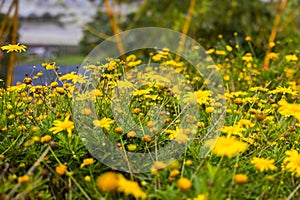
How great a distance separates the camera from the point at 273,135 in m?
1.80

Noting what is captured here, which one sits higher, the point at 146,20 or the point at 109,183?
the point at 146,20

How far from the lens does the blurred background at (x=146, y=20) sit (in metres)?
4.55

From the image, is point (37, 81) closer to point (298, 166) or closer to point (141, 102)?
point (141, 102)

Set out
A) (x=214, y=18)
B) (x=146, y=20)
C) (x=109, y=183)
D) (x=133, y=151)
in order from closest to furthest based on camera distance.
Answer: (x=109, y=183), (x=133, y=151), (x=214, y=18), (x=146, y=20)

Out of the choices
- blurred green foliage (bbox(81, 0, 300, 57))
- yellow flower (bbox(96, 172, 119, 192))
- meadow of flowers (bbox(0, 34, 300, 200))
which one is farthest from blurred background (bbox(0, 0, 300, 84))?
yellow flower (bbox(96, 172, 119, 192))

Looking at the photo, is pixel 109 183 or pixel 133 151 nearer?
pixel 109 183

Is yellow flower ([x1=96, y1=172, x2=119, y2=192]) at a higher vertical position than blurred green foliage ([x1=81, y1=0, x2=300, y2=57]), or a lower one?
lower

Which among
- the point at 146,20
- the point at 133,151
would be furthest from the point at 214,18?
the point at 133,151

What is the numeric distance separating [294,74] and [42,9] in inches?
166

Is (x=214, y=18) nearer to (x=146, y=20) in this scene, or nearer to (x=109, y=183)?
(x=146, y=20)

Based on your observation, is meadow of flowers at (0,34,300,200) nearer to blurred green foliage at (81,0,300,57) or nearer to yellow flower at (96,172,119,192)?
yellow flower at (96,172,119,192)

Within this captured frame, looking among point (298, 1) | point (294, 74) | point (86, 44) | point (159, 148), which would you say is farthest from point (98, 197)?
point (298, 1)

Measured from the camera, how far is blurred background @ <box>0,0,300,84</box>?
14.9 feet

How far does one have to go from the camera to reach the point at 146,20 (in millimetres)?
5855
